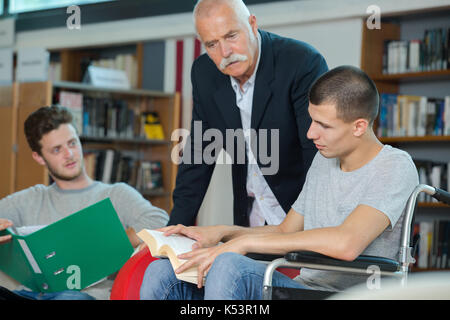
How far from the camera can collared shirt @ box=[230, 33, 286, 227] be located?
223 centimetres

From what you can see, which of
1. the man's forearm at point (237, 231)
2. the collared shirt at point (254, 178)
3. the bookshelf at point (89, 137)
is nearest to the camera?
the man's forearm at point (237, 231)

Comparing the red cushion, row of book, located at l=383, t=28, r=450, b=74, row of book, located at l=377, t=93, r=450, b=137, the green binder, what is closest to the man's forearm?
the red cushion

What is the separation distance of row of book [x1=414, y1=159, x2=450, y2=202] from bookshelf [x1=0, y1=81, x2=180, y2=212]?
2.14 m

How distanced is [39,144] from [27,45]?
4142mm

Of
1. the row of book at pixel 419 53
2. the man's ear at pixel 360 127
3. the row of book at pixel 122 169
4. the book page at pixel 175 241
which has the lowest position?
the book page at pixel 175 241

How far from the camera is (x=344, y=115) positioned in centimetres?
163

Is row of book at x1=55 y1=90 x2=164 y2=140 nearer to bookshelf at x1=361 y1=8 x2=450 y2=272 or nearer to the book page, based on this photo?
bookshelf at x1=361 y1=8 x2=450 y2=272

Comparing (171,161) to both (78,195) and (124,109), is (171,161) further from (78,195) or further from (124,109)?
(78,195)

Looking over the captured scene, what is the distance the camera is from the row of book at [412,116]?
13.8 ft

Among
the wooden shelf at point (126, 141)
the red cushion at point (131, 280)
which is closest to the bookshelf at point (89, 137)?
the wooden shelf at point (126, 141)

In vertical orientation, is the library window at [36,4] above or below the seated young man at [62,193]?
above

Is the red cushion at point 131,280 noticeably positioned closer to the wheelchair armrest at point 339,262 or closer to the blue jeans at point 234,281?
the blue jeans at point 234,281

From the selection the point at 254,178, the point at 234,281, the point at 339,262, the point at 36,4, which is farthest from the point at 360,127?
the point at 36,4

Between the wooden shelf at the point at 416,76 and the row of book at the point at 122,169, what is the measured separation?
6.88ft
